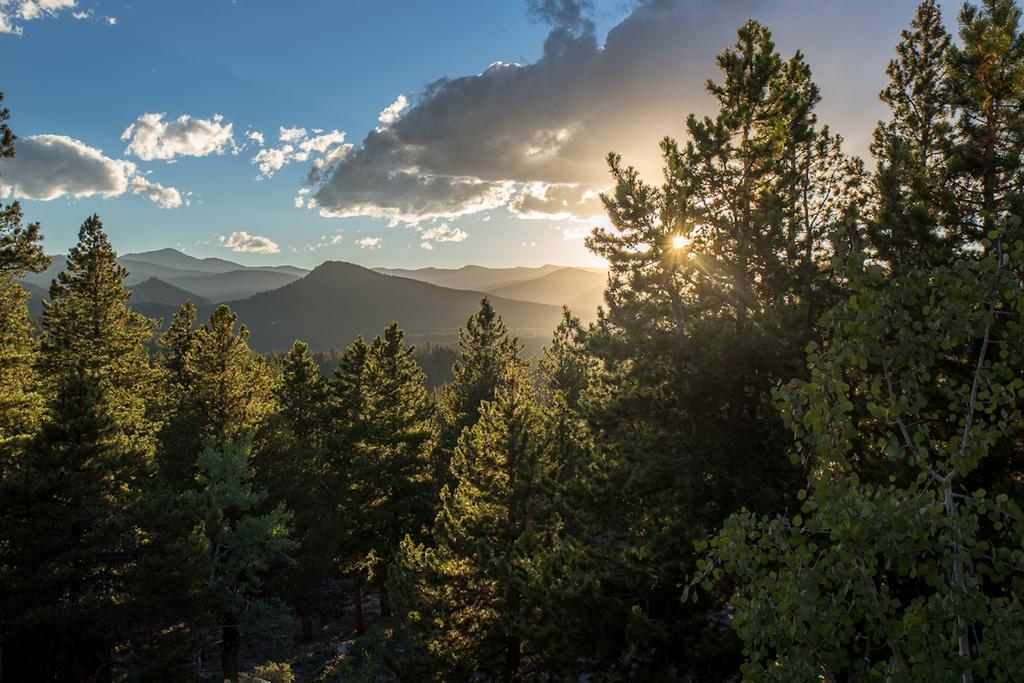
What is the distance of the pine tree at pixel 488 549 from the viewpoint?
600 inches

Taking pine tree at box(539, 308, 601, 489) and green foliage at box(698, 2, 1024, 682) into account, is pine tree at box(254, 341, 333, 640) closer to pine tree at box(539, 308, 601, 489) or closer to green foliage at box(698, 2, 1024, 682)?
pine tree at box(539, 308, 601, 489)

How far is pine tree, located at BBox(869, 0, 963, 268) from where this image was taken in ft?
38.0

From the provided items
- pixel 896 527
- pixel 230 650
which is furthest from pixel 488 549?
A: pixel 896 527

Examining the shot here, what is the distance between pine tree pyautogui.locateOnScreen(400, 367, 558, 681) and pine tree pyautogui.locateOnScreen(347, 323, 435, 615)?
9.09 meters

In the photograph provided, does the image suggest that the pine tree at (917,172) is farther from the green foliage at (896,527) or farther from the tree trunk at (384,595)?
the tree trunk at (384,595)

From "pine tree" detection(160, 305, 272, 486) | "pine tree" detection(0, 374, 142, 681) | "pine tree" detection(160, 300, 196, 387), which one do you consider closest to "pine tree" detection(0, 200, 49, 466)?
"pine tree" detection(0, 374, 142, 681)

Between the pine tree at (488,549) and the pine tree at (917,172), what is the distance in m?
10.2

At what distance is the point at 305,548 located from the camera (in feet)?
75.6

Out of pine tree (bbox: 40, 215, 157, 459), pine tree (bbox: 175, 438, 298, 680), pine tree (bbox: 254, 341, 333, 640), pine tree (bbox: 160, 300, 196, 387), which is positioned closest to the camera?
pine tree (bbox: 175, 438, 298, 680)

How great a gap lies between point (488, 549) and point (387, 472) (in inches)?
507

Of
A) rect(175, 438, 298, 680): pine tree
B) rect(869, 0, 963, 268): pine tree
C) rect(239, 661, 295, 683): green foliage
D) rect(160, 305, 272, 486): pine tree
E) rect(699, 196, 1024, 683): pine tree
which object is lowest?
rect(239, 661, 295, 683): green foliage

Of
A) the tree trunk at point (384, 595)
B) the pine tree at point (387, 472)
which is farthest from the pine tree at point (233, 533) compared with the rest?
the tree trunk at point (384, 595)

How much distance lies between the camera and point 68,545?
1422 cm

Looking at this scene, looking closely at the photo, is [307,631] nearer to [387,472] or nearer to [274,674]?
[387,472]
